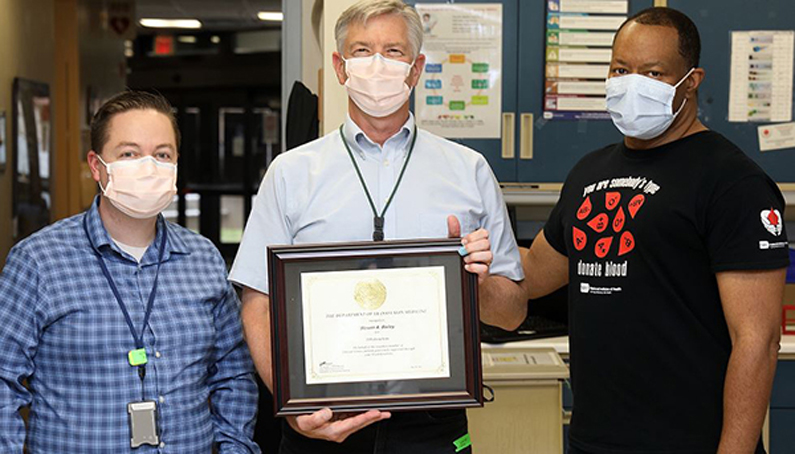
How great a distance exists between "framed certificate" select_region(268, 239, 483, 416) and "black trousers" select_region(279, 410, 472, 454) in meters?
0.14

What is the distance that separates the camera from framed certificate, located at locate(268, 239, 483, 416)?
1.52 meters

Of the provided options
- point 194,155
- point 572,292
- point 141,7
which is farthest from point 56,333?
point 194,155

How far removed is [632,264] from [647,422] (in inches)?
12.9

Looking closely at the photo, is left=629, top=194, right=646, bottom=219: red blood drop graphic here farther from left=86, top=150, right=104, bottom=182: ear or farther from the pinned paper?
the pinned paper

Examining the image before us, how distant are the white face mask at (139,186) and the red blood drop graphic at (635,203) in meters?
0.93

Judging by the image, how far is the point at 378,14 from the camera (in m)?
1.66

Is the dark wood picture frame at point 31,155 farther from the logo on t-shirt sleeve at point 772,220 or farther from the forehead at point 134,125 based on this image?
the logo on t-shirt sleeve at point 772,220

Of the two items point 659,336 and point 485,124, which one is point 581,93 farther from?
point 659,336

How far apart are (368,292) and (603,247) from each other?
2.01 feet

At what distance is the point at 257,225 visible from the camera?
170 centimetres

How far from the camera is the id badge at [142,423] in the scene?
1.60 metres

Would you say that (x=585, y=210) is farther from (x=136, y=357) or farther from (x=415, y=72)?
(x=136, y=357)

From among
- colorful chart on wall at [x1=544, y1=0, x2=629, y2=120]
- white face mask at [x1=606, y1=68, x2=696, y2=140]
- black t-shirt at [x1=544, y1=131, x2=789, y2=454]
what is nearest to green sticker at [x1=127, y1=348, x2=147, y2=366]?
black t-shirt at [x1=544, y1=131, x2=789, y2=454]

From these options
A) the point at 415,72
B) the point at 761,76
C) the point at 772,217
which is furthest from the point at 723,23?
the point at 415,72
